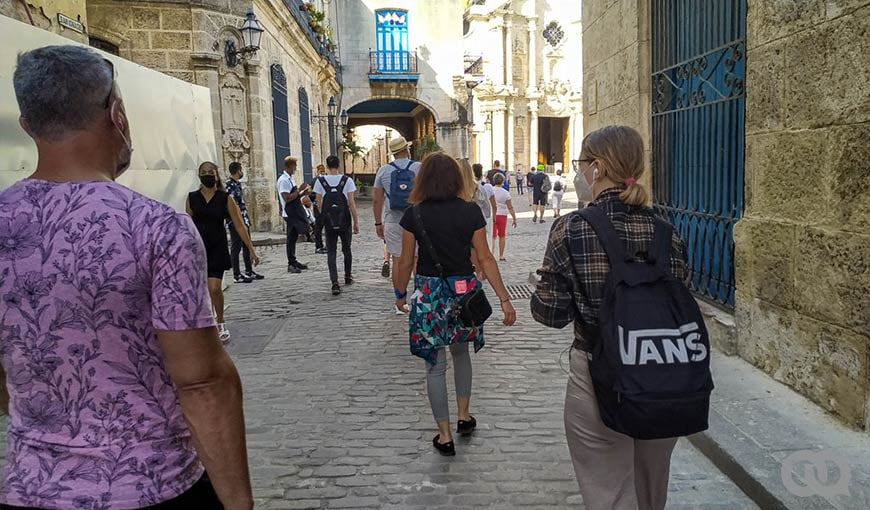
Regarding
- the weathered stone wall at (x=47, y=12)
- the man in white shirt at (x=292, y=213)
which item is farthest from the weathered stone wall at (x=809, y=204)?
the man in white shirt at (x=292, y=213)

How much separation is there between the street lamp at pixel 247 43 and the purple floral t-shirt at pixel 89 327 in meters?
11.6

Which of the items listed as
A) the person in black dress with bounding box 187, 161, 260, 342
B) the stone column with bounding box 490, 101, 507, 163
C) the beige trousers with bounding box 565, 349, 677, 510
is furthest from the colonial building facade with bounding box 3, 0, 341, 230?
the stone column with bounding box 490, 101, 507, 163

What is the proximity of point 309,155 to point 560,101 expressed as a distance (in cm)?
2873

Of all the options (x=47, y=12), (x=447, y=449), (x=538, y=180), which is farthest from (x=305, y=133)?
(x=447, y=449)

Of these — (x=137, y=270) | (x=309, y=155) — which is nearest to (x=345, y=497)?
(x=137, y=270)

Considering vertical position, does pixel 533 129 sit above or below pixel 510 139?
above

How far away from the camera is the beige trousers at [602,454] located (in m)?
2.37

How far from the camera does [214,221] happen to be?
6.07 metres

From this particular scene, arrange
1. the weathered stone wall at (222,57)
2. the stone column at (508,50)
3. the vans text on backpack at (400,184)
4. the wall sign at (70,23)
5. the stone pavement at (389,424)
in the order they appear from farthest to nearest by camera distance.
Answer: the stone column at (508,50) → the weathered stone wall at (222,57) → the vans text on backpack at (400,184) → the wall sign at (70,23) → the stone pavement at (389,424)

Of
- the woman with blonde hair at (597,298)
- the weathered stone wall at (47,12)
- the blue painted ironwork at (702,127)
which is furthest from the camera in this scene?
the weathered stone wall at (47,12)

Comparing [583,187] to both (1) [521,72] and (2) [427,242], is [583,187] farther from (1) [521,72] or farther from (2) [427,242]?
(1) [521,72]

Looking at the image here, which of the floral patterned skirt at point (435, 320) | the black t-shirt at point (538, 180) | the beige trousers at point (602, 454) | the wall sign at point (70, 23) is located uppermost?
the wall sign at point (70, 23)

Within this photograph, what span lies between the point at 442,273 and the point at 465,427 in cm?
97

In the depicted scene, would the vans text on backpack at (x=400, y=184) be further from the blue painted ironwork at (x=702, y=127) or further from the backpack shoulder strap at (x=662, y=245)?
the backpack shoulder strap at (x=662, y=245)
